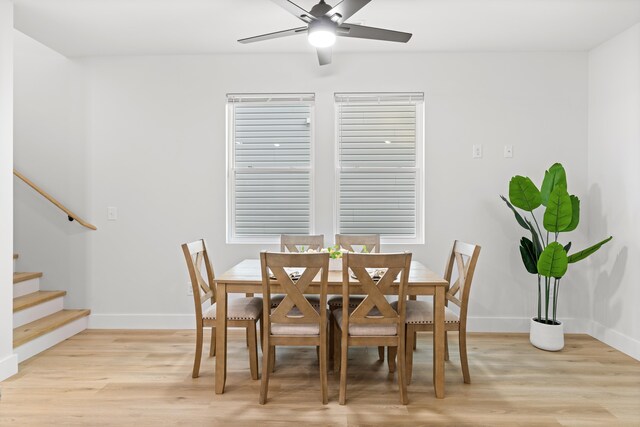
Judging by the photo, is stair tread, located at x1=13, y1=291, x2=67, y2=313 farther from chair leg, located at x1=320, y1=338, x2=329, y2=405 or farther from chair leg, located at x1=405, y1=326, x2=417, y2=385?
chair leg, located at x1=405, y1=326, x2=417, y2=385

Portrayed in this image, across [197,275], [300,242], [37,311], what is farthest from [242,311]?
[37,311]

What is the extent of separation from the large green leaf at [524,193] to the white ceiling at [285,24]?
1262 mm

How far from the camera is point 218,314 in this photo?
2375mm

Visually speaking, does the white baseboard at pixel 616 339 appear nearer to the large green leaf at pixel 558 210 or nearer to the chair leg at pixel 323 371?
the large green leaf at pixel 558 210

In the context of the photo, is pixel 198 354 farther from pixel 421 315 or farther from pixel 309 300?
pixel 421 315

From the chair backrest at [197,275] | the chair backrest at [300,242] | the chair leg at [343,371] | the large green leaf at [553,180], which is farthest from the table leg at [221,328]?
the large green leaf at [553,180]

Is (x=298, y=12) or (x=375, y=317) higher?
(x=298, y=12)

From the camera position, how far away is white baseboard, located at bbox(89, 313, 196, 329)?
3.67 metres

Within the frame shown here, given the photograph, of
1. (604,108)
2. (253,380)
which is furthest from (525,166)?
(253,380)

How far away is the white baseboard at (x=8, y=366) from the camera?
255 centimetres

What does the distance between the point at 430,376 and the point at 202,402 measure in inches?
60.2

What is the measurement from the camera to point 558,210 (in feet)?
9.73

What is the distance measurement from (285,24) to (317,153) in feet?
3.81

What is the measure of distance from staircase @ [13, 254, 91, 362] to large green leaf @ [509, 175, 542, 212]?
4020 millimetres
